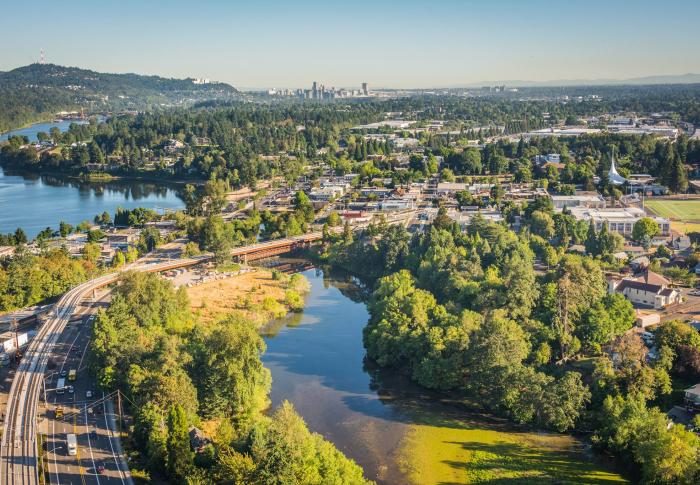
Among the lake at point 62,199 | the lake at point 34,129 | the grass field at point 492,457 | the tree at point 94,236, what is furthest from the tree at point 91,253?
the lake at point 34,129

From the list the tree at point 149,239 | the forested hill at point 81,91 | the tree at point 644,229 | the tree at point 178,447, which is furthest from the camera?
the forested hill at point 81,91

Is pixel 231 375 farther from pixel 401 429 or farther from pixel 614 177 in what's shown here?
pixel 614 177

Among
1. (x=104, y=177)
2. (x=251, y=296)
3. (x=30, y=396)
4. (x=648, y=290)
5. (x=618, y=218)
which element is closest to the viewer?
(x=30, y=396)

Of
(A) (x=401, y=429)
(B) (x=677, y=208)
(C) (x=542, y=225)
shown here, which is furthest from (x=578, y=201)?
(A) (x=401, y=429)

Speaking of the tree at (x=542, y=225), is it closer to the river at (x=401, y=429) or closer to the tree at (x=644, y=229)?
the tree at (x=644, y=229)

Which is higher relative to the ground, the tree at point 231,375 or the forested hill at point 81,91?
the forested hill at point 81,91

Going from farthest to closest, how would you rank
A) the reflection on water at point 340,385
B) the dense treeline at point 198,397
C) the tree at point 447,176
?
the tree at point 447,176 < the reflection on water at point 340,385 < the dense treeline at point 198,397

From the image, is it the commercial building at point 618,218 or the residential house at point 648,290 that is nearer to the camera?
the residential house at point 648,290

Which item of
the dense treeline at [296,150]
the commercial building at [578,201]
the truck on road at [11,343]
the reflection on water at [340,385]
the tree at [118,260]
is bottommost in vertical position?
the reflection on water at [340,385]
